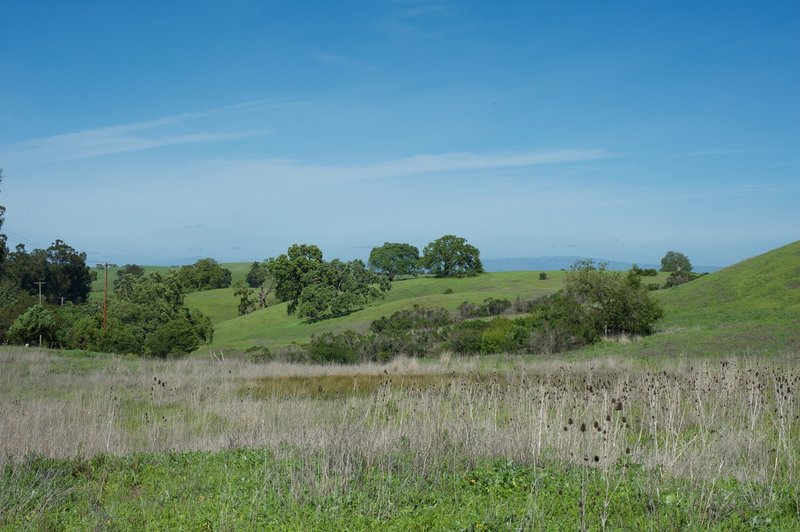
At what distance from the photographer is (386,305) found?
7456cm

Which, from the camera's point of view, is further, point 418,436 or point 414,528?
point 418,436

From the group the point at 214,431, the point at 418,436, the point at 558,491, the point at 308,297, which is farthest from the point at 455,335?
the point at 308,297

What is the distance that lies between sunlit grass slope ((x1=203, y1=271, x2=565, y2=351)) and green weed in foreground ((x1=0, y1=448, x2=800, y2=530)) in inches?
1953

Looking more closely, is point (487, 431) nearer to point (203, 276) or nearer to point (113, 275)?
point (203, 276)

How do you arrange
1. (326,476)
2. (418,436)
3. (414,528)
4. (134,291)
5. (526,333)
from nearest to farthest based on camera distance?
(414,528) < (326,476) < (418,436) < (526,333) < (134,291)

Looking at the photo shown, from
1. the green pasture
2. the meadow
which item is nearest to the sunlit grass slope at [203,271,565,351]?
the green pasture

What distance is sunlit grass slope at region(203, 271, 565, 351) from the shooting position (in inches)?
2670

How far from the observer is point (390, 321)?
5597 centimetres

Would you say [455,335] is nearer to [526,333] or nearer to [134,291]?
[526,333]

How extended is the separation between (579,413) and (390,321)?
154 ft

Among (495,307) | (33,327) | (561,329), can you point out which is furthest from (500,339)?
(33,327)

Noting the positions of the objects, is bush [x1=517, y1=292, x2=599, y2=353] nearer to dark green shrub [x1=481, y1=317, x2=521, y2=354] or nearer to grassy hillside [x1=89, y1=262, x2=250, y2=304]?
dark green shrub [x1=481, y1=317, x2=521, y2=354]

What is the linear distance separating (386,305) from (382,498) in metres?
68.2

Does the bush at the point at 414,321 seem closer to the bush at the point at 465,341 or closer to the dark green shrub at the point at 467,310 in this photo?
the dark green shrub at the point at 467,310
